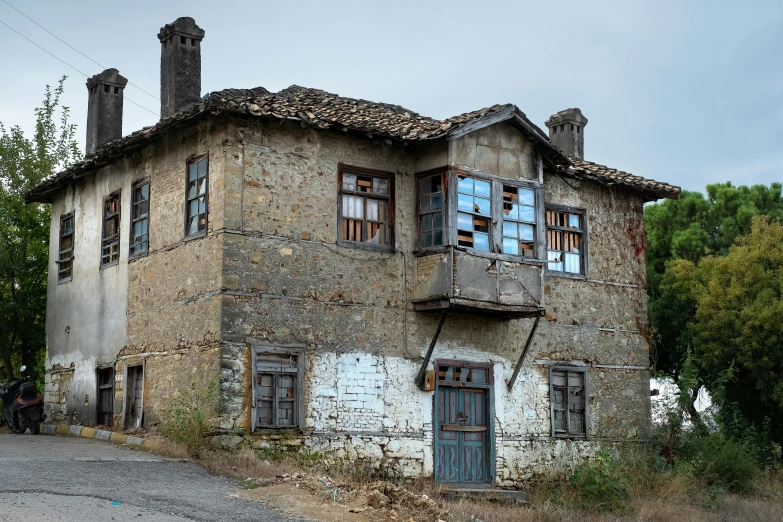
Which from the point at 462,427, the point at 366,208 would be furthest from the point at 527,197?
the point at 462,427

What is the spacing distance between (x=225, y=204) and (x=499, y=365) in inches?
243

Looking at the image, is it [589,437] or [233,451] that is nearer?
[233,451]

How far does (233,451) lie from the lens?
16438mm

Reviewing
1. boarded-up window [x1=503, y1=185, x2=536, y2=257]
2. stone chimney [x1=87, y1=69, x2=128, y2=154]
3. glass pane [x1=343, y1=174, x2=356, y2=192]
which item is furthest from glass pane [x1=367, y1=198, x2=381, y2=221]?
stone chimney [x1=87, y1=69, x2=128, y2=154]

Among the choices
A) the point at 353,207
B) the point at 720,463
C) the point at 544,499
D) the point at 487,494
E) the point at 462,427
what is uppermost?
the point at 353,207

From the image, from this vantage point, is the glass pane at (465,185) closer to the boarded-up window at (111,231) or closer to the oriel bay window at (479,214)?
the oriel bay window at (479,214)

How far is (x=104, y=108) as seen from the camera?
2272 centimetres

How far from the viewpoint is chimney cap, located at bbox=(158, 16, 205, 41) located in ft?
66.5

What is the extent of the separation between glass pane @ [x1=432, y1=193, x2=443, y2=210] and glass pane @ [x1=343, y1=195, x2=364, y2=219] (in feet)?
4.22

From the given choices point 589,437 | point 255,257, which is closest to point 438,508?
point 255,257

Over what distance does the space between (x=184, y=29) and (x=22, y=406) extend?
8125 millimetres

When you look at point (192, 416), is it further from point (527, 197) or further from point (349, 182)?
point (527, 197)

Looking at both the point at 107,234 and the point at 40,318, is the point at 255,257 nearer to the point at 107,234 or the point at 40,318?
the point at 107,234

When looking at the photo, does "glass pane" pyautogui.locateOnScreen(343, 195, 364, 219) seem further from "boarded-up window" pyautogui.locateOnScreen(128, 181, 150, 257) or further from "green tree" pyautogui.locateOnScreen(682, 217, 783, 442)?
"green tree" pyautogui.locateOnScreen(682, 217, 783, 442)
